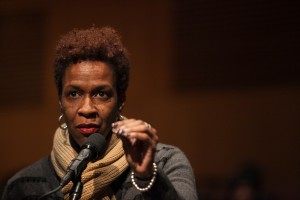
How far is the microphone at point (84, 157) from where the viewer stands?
7.08ft

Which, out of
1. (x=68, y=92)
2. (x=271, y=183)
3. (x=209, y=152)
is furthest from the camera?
(x=209, y=152)

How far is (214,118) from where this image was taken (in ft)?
19.1

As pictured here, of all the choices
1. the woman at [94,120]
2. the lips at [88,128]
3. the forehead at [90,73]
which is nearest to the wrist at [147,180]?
the woman at [94,120]

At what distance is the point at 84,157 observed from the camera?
219cm

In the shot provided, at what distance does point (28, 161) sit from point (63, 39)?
146 inches

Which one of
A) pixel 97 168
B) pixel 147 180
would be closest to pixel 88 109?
pixel 97 168

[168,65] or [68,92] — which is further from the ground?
[68,92]

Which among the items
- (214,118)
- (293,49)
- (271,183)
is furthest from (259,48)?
(271,183)

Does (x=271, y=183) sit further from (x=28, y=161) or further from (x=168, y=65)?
(x=28, y=161)

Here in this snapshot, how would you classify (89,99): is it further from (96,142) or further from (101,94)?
(96,142)

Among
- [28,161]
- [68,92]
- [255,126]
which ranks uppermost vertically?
[68,92]

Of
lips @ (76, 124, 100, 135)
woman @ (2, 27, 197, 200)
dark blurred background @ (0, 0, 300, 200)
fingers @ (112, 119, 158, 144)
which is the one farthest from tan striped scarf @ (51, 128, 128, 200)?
dark blurred background @ (0, 0, 300, 200)

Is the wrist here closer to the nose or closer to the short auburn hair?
the nose

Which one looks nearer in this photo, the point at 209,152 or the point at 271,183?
the point at 271,183
